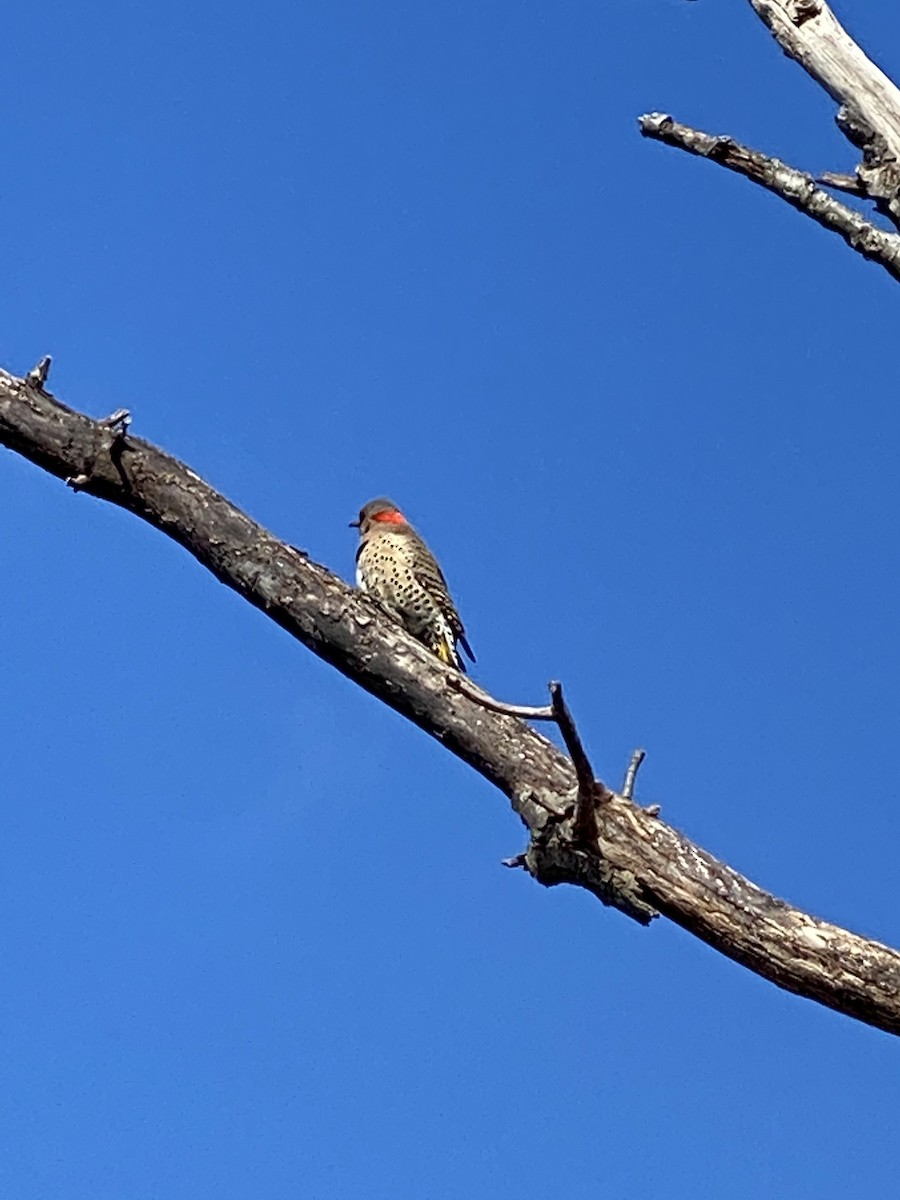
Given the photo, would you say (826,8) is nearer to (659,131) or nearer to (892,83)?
(892,83)

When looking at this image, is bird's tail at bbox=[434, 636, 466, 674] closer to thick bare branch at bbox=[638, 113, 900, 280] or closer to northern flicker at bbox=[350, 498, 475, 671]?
northern flicker at bbox=[350, 498, 475, 671]

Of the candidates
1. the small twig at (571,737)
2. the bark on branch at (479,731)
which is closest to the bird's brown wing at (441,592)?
the bark on branch at (479,731)

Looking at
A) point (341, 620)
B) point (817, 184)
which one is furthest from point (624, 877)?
point (817, 184)

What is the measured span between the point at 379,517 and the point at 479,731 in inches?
252

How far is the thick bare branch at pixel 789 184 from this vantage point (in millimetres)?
4785

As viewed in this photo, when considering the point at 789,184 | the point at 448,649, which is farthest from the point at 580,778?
the point at 448,649

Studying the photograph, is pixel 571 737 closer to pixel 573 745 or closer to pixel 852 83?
pixel 573 745

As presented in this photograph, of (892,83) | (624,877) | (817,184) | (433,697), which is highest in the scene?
(892,83)

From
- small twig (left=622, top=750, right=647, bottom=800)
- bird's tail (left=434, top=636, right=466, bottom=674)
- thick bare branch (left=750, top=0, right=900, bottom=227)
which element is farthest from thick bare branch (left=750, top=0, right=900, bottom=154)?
bird's tail (left=434, top=636, right=466, bottom=674)

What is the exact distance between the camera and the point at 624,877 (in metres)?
4.82

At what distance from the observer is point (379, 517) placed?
11.5 metres

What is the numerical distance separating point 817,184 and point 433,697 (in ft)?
6.65

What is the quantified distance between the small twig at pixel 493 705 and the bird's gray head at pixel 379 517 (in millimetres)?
6012

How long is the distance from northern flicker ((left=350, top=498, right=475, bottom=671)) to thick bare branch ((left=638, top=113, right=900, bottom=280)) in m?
4.62
